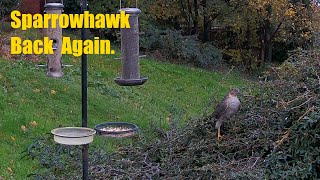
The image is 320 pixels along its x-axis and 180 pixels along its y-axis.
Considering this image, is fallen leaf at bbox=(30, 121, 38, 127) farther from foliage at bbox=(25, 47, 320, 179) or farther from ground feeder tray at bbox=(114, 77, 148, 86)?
foliage at bbox=(25, 47, 320, 179)

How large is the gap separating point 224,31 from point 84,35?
1595 centimetres

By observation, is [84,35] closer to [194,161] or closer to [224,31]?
[194,161]

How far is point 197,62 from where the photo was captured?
16.6 m

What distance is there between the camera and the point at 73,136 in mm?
3236

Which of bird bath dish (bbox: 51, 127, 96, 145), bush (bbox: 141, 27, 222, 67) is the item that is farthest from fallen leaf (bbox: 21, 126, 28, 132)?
bush (bbox: 141, 27, 222, 67)

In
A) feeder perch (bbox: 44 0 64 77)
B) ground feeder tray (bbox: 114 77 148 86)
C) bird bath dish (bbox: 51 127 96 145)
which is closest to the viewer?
bird bath dish (bbox: 51 127 96 145)

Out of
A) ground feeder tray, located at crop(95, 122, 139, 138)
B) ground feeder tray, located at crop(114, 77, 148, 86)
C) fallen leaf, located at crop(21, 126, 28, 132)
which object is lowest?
ground feeder tray, located at crop(95, 122, 139, 138)

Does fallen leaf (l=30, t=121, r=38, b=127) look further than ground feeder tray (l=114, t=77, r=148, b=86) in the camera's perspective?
Yes

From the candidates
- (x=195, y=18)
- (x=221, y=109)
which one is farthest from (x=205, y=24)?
(x=221, y=109)

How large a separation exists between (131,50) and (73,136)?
9.63ft

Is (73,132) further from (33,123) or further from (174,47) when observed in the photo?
(174,47)

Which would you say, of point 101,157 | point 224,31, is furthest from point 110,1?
point 101,157

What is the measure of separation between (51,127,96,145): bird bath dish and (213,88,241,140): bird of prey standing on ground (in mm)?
1378

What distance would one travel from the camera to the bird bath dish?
323 cm
